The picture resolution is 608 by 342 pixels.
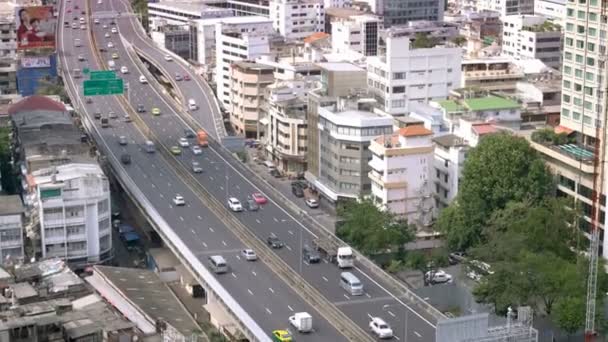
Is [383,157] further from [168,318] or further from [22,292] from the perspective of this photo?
[22,292]

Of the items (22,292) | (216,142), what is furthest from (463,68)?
(22,292)

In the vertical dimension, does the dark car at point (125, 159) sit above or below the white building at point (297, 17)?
below

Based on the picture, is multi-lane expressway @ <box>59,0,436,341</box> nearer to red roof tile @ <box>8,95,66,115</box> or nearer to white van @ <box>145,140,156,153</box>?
white van @ <box>145,140,156,153</box>

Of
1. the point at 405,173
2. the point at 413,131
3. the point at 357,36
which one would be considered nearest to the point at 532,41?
the point at 357,36

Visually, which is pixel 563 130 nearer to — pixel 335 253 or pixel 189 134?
pixel 335 253

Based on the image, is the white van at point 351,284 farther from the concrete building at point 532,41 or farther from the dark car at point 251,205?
the concrete building at point 532,41

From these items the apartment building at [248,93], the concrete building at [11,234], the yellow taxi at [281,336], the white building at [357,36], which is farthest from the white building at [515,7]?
the yellow taxi at [281,336]

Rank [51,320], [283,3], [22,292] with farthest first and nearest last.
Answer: [283,3]
[22,292]
[51,320]
